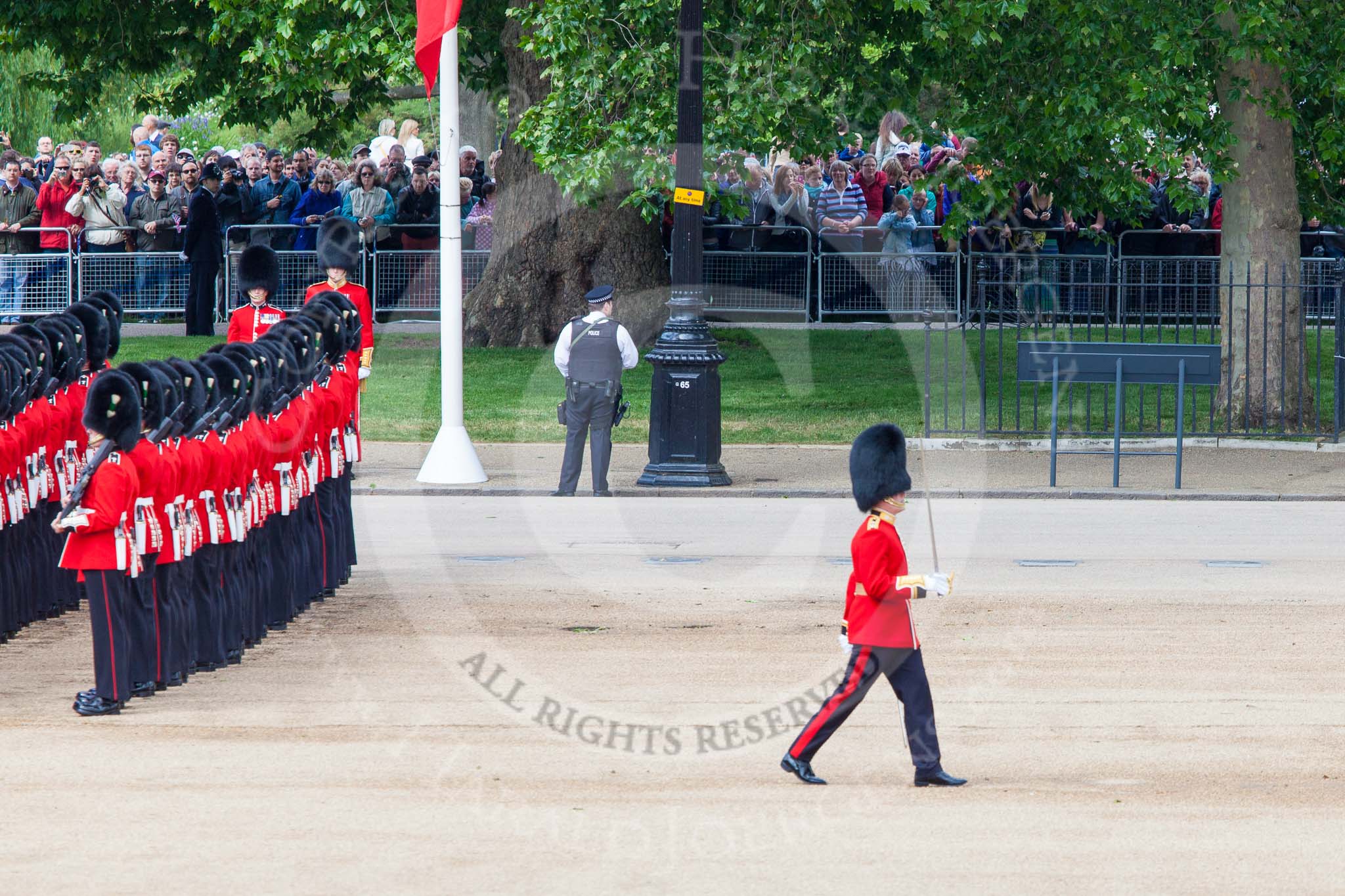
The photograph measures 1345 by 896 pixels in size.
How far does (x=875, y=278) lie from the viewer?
24.6 meters

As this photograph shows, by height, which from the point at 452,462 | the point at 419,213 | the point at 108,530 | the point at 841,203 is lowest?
the point at 452,462

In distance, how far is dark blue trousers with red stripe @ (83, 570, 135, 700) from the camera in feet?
28.8

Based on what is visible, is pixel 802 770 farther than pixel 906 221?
No

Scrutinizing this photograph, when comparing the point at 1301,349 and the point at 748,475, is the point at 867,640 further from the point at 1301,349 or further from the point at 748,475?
the point at 1301,349

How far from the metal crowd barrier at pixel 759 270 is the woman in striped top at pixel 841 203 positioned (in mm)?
372

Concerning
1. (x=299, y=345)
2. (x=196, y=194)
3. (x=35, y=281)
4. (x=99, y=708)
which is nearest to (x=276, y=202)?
(x=196, y=194)

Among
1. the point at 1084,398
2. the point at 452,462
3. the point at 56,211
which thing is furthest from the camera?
the point at 56,211

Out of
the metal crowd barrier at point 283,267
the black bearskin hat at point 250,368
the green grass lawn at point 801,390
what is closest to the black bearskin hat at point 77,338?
the black bearskin hat at point 250,368

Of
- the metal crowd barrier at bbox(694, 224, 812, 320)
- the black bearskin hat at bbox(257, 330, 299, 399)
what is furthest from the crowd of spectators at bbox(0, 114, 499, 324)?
the black bearskin hat at bbox(257, 330, 299, 399)

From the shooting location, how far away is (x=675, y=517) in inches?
565

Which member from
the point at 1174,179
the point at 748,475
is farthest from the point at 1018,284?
the point at 748,475

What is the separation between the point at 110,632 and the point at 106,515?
1.79 ft

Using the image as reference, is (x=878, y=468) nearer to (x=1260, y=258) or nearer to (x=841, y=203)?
(x=1260, y=258)

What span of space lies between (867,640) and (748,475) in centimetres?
861
